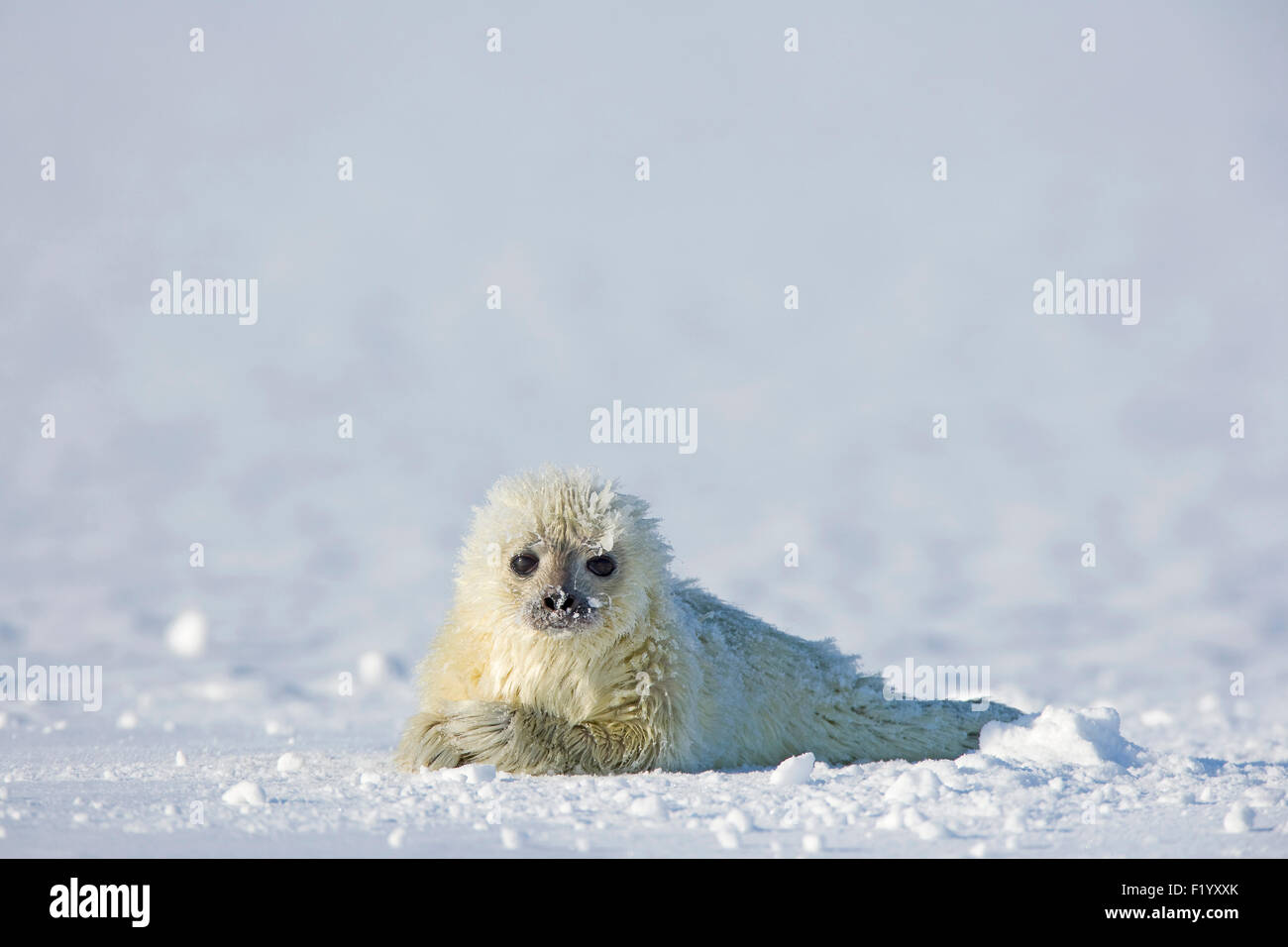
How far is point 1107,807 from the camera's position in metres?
4.40

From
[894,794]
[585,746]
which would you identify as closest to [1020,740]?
[894,794]

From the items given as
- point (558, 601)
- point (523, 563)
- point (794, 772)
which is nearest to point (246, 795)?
point (558, 601)

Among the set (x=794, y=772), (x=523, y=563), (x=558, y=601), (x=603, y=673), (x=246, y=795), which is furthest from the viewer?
(x=523, y=563)

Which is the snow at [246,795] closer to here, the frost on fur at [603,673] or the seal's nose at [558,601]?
the frost on fur at [603,673]

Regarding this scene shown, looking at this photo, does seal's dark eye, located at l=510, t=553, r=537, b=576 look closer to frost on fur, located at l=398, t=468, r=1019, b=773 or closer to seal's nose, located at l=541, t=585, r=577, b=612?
frost on fur, located at l=398, t=468, r=1019, b=773

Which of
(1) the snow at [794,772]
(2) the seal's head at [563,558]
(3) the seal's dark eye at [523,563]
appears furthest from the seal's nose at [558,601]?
(1) the snow at [794,772]

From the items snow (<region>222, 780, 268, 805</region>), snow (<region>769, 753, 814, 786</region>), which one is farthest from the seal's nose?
snow (<region>222, 780, 268, 805</region>)

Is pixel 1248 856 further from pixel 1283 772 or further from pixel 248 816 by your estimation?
pixel 248 816

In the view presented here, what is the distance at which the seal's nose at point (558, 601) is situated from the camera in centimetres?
521

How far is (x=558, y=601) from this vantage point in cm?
521

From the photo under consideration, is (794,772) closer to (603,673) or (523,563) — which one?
→ (603,673)

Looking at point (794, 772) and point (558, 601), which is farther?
point (558, 601)

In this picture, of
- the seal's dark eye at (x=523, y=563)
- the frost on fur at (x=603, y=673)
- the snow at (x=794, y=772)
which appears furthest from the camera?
the seal's dark eye at (x=523, y=563)

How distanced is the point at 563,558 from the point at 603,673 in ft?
1.67
